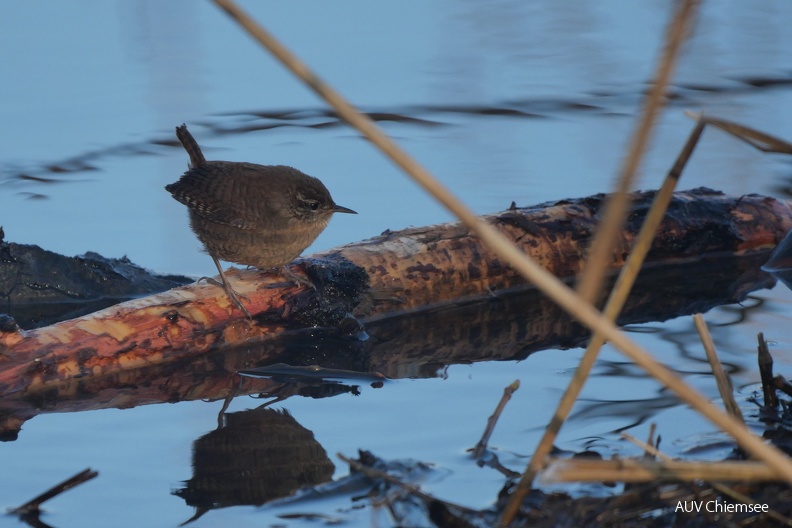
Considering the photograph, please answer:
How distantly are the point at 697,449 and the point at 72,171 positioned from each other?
17.0 feet

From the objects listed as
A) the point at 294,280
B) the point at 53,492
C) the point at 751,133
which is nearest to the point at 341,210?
the point at 294,280

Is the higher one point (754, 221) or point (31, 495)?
point (754, 221)

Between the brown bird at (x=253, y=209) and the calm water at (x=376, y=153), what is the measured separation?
544mm

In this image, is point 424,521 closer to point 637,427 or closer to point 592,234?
point 637,427

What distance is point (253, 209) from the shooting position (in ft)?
20.3

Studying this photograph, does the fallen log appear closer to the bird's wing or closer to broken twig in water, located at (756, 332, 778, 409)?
the bird's wing

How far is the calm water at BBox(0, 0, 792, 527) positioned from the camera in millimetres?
4383

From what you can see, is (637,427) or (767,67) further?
(767,67)

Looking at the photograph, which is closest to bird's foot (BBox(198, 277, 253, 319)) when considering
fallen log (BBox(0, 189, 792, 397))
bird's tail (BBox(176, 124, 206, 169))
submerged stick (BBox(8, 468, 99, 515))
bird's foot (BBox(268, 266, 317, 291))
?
fallen log (BBox(0, 189, 792, 397))

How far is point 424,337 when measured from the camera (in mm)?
5766

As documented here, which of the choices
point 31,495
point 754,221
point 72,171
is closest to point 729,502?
point 31,495

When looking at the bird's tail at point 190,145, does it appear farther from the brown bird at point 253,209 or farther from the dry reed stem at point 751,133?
the dry reed stem at point 751,133

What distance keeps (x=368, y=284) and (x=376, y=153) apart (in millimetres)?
2440
